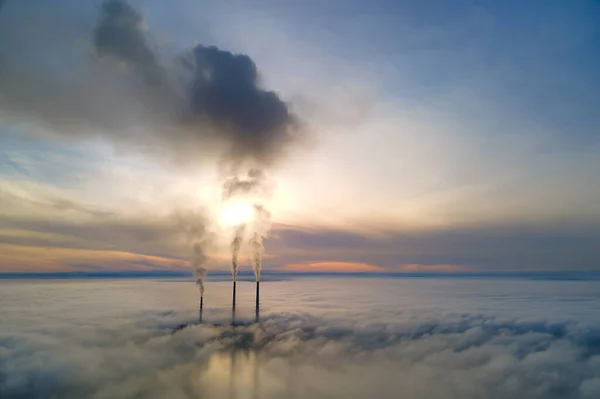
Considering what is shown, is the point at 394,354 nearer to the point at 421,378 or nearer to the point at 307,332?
the point at 421,378

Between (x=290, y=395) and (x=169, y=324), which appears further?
(x=169, y=324)

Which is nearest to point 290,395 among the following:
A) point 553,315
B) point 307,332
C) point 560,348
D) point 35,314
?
point 307,332

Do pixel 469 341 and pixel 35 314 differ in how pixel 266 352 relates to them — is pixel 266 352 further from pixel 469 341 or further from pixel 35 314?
pixel 35 314

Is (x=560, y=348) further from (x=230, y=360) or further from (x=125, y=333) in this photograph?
(x=125, y=333)

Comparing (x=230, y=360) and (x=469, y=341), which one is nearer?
(x=230, y=360)

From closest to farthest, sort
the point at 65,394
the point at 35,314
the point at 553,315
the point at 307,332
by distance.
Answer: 1. the point at 65,394
2. the point at 307,332
3. the point at 553,315
4. the point at 35,314

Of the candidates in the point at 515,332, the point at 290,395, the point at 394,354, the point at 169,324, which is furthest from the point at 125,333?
the point at 515,332

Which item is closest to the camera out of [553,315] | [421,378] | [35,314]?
[421,378]

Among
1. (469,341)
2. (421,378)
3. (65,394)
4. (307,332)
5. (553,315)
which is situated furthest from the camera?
(553,315)

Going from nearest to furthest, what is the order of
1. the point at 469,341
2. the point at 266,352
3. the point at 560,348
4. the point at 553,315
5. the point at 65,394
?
1. the point at 65,394
2. the point at 266,352
3. the point at 560,348
4. the point at 469,341
5. the point at 553,315
